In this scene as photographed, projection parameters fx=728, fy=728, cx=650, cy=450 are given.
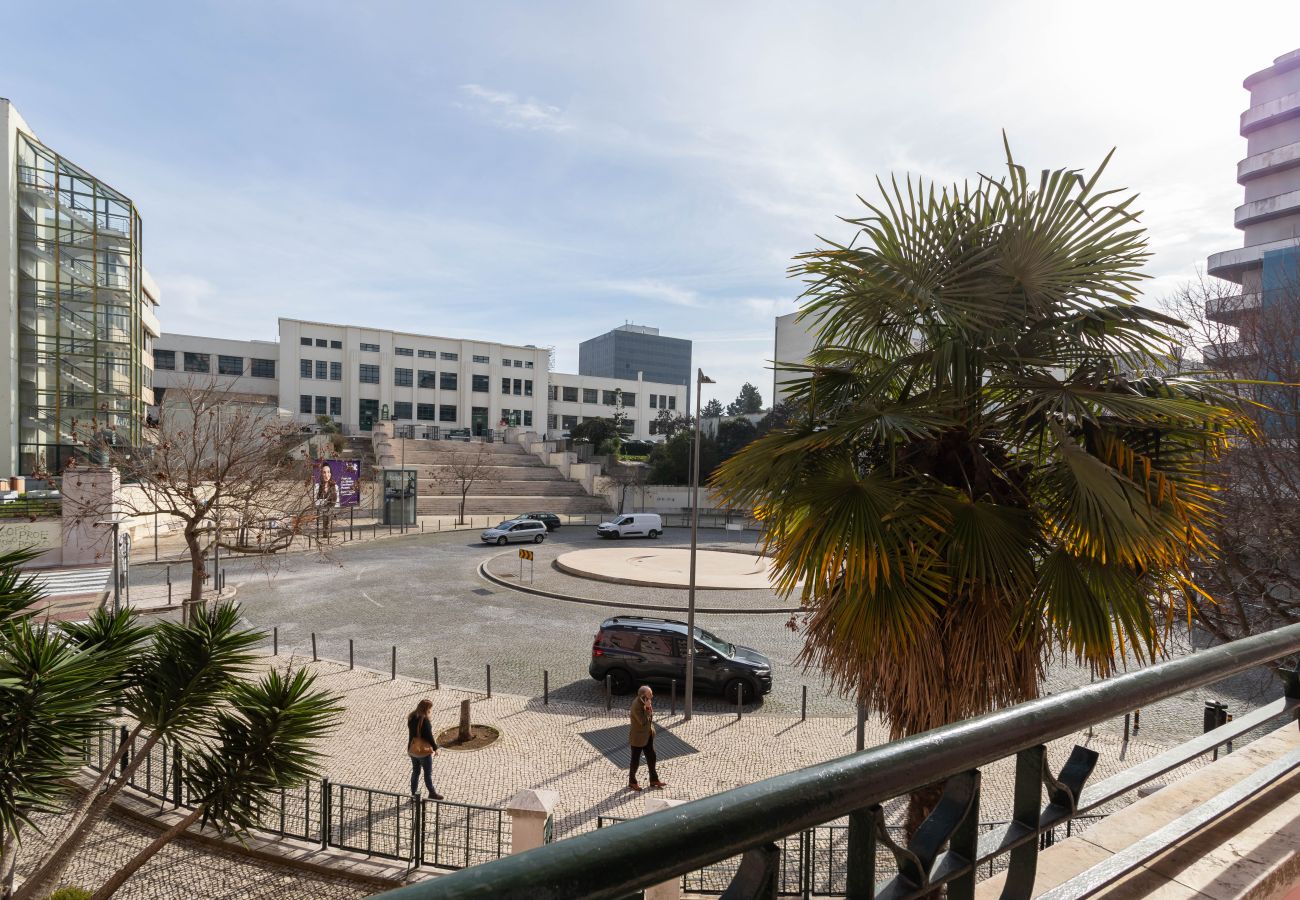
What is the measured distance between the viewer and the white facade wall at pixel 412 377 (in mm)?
74188

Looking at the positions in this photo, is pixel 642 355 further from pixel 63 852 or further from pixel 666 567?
pixel 63 852

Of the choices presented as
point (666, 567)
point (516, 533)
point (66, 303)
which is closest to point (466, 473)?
point (516, 533)

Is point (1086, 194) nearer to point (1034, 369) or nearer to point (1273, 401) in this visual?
point (1034, 369)

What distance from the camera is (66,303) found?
1571 inches

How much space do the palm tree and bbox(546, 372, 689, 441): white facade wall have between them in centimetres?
8786

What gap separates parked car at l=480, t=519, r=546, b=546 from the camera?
37.1 meters

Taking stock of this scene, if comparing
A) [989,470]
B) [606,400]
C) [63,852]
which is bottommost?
[63,852]

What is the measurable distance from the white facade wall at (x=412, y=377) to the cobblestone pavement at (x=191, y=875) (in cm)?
6818

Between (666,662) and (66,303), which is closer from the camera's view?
(666,662)

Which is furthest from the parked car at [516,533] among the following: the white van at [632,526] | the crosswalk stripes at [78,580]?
the crosswalk stripes at [78,580]

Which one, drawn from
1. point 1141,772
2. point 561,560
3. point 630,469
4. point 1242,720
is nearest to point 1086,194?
point 1242,720

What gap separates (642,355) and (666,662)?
174m

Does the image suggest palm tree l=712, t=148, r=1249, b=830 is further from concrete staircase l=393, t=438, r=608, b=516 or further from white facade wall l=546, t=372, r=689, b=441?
white facade wall l=546, t=372, r=689, b=441

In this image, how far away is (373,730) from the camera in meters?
12.8
